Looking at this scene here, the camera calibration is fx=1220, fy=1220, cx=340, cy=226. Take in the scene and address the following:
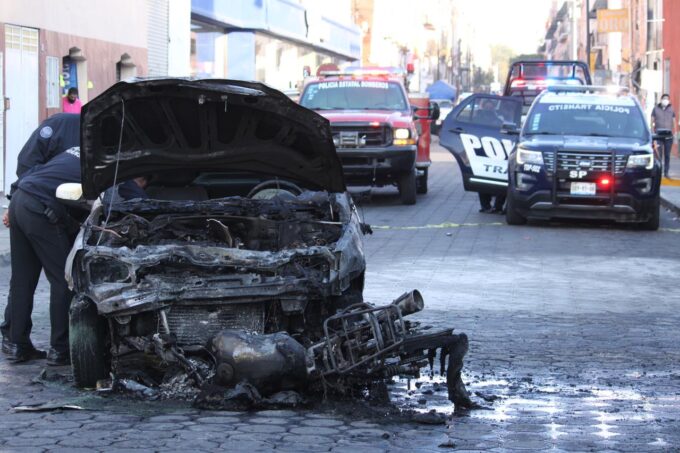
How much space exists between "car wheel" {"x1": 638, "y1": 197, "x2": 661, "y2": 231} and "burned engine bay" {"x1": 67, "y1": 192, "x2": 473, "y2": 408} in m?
10.7

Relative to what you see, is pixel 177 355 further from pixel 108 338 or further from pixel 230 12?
pixel 230 12

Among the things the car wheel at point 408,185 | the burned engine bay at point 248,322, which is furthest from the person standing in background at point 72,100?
the burned engine bay at point 248,322

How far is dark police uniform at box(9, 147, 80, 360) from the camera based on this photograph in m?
7.94

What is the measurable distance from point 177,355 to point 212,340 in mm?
245

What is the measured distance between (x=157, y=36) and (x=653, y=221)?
18.0 m

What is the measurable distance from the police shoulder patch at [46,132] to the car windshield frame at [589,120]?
10.7 metres

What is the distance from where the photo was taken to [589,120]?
18.0 metres

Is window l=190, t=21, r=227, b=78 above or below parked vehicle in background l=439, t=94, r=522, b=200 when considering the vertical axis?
above

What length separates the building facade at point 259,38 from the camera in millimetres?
38031

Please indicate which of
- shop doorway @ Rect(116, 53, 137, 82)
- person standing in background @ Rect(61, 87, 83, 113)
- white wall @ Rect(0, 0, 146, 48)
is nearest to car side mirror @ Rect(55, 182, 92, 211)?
white wall @ Rect(0, 0, 146, 48)

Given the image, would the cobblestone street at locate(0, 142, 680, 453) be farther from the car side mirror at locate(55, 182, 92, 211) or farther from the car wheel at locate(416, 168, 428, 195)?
the car wheel at locate(416, 168, 428, 195)

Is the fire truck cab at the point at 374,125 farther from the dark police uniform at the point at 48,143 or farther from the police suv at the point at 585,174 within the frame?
the dark police uniform at the point at 48,143

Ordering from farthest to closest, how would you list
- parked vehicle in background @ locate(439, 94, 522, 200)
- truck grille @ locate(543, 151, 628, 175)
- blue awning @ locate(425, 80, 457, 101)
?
1. blue awning @ locate(425, 80, 457, 101)
2. parked vehicle in background @ locate(439, 94, 522, 200)
3. truck grille @ locate(543, 151, 628, 175)

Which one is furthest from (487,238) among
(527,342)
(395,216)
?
(527,342)
